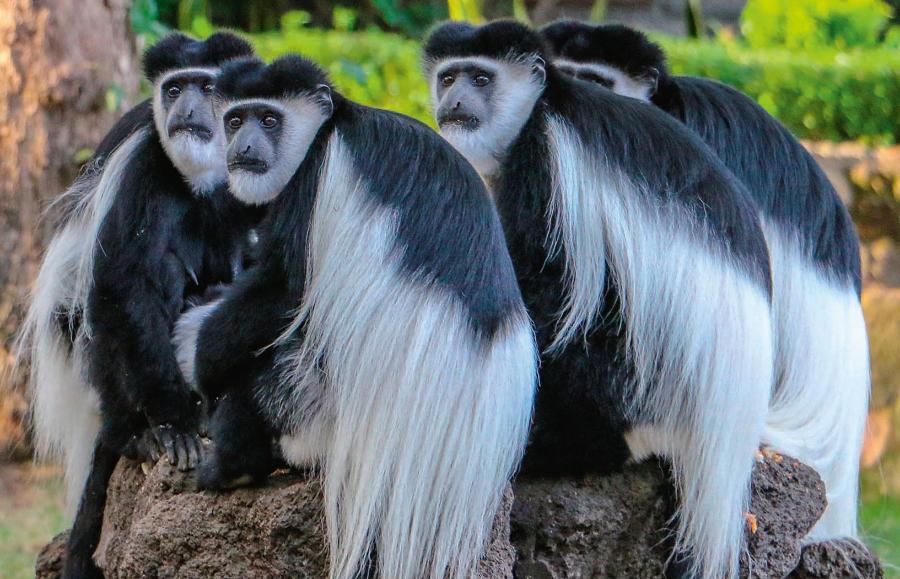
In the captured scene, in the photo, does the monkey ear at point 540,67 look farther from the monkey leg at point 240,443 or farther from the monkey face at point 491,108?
the monkey leg at point 240,443

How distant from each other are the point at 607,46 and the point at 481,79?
2.71 ft

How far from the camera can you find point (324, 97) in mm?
2773

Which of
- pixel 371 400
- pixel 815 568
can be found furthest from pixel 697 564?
A: pixel 371 400

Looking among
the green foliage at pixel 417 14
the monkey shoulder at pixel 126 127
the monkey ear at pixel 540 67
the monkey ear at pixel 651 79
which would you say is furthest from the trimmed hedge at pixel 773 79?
the monkey ear at pixel 540 67

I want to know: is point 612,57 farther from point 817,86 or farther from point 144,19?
point 817,86

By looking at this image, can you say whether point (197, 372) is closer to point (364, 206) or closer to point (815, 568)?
point (364, 206)

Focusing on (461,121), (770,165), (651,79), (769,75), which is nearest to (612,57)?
(651,79)

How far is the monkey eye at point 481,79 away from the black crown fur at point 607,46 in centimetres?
64

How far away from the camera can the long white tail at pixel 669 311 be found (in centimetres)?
291

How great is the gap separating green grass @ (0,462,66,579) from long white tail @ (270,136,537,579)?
2.53 meters

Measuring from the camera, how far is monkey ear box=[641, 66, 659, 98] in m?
3.82

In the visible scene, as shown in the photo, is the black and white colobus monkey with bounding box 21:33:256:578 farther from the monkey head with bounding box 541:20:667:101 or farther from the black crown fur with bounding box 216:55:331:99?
the monkey head with bounding box 541:20:667:101

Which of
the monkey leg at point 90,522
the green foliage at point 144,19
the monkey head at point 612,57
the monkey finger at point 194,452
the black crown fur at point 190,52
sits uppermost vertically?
the black crown fur at point 190,52

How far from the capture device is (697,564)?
9.41 feet
